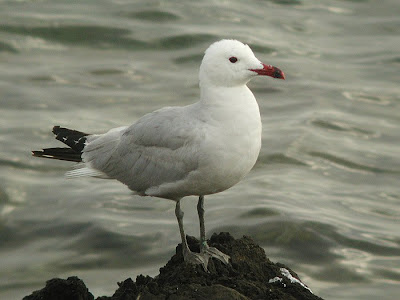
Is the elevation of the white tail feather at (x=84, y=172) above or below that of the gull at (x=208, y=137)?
below

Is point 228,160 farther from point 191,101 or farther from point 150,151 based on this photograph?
point 191,101

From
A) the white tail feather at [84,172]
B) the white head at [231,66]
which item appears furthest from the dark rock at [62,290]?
the white head at [231,66]

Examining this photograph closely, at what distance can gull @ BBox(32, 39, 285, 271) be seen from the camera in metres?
7.16

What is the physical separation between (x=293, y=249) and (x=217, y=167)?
4.40 meters

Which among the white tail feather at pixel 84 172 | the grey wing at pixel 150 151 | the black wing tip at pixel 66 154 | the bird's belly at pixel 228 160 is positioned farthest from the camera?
the black wing tip at pixel 66 154

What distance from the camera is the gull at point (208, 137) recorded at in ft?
23.5

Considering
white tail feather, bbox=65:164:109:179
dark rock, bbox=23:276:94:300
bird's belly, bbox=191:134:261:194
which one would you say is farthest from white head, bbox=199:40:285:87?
dark rock, bbox=23:276:94:300

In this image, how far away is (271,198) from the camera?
40.6 ft

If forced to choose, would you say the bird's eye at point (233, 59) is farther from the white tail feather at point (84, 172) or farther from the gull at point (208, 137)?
the white tail feather at point (84, 172)

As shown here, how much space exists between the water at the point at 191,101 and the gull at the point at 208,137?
2.67 meters

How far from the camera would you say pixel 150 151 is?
7.95 m

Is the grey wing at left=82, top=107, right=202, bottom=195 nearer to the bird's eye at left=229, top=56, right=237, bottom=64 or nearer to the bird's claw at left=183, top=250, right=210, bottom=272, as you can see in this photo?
the bird's eye at left=229, top=56, right=237, bottom=64

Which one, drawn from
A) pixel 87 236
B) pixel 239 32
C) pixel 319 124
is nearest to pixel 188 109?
pixel 87 236

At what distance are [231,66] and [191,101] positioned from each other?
788cm
